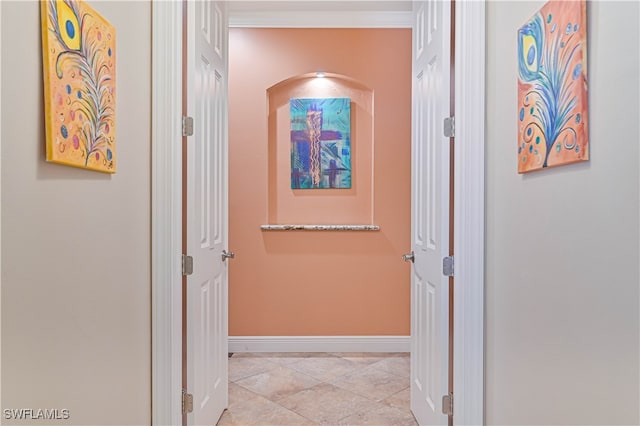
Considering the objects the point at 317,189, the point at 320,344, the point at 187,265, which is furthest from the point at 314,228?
the point at 187,265

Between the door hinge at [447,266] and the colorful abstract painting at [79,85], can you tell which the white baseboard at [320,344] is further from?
the colorful abstract painting at [79,85]

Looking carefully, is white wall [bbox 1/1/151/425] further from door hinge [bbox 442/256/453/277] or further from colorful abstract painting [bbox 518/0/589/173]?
colorful abstract painting [bbox 518/0/589/173]

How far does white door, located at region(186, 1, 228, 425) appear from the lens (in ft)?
5.77

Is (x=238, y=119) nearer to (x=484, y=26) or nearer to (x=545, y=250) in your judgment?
(x=484, y=26)

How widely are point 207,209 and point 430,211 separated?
1105mm

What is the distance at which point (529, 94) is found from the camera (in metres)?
1.28

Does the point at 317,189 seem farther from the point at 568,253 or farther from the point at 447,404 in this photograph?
the point at 568,253

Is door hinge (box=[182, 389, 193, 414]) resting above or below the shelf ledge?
below

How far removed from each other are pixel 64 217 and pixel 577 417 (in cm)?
150

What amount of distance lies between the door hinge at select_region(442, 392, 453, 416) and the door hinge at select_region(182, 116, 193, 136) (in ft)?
5.25

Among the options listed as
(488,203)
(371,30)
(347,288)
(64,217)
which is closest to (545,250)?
(488,203)

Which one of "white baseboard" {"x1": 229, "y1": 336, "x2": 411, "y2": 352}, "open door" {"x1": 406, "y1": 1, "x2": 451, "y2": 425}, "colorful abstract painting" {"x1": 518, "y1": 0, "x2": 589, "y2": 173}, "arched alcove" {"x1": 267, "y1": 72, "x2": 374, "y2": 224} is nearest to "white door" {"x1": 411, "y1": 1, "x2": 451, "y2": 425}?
"open door" {"x1": 406, "y1": 1, "x2": 451, "y2": 425}

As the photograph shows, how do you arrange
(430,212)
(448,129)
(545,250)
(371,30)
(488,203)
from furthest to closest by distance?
(371,30) → (430,212) → (448,129) → (488,203) → (545,250)

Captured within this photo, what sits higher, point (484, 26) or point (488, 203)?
point (484, 26)
